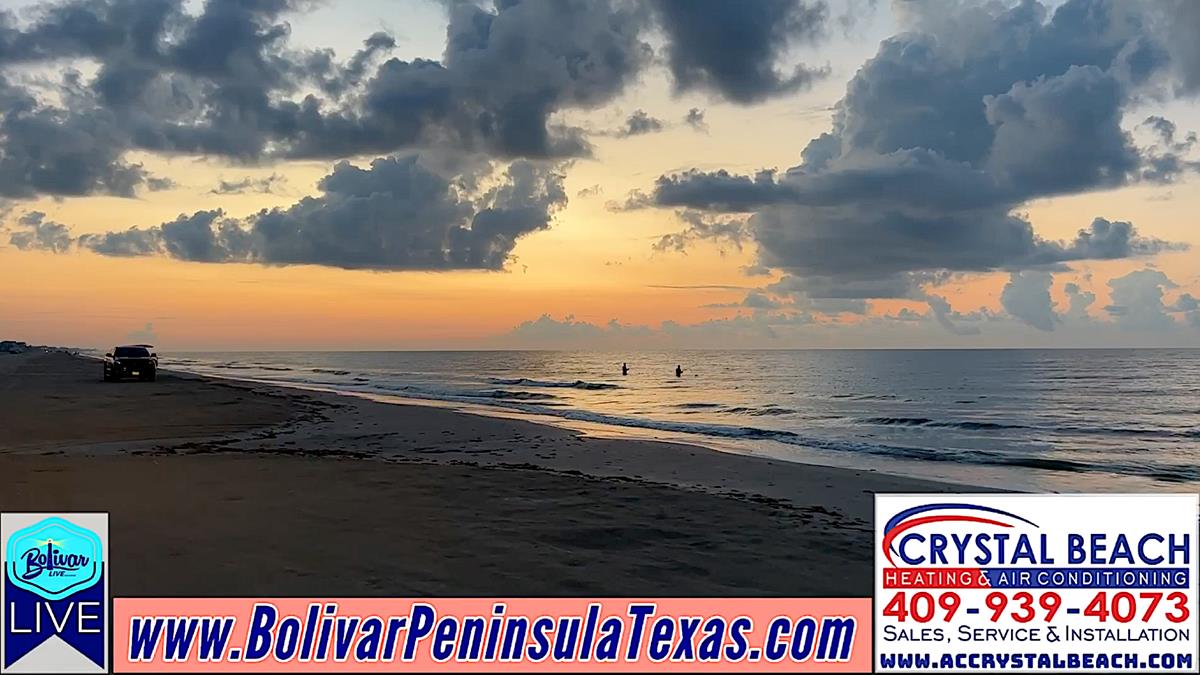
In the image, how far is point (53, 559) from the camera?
6.26 metres

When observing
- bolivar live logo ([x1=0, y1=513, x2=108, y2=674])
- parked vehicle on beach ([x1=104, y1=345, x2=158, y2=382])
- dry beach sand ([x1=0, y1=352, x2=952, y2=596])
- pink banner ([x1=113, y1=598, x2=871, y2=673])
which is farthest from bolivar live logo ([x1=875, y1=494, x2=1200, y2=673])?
parked vehicle on beach ([x1=104, y1=345, x2=158, y2=382])

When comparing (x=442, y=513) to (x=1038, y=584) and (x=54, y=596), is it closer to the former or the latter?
(x=54, y=596)

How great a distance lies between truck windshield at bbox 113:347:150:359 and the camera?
159 feet

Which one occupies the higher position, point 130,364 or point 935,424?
point 130,364

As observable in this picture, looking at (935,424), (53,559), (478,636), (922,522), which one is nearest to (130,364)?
(935,424)

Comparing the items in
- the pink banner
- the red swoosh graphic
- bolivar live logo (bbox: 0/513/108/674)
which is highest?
the red swoosh graphic

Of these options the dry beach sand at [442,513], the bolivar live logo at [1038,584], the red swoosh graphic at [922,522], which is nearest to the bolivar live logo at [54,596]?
the dry beach sand at [442,513]

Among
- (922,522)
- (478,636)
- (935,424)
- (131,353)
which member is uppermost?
(131,353)

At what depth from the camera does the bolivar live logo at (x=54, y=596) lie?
5641 mm

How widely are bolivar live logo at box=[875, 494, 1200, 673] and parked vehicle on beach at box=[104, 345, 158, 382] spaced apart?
169 feet

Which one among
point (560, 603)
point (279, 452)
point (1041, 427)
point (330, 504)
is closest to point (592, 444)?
point (279, 452)

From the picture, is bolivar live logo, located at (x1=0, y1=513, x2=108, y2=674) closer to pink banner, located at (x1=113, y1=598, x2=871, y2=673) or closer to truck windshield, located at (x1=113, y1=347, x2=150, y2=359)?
pink banner, located at (x1=113, y1=598, x2=871, y2=673)

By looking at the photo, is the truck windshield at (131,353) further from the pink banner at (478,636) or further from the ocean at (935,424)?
the pink banner at (478,636)

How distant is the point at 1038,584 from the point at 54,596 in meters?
7.61
